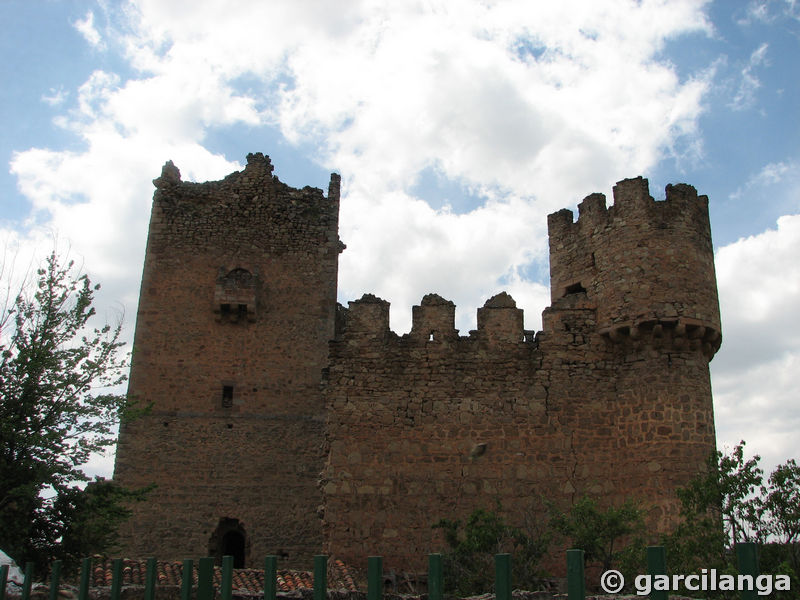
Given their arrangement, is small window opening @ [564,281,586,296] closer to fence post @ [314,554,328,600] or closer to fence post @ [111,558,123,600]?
fence post @ [111,558,123,600]

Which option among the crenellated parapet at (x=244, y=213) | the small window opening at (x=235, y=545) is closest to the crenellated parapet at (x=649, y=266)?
the crenellated parapet at (x=244, y=213)

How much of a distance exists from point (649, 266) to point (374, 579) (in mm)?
9267

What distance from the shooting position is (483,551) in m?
10.1

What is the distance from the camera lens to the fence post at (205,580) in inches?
157

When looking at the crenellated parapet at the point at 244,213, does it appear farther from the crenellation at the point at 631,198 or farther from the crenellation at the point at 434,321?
the crenellation at the point at 631,198

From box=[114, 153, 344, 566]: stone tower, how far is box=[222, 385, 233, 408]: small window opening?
23 mm

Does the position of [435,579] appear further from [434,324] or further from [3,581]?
[434,324]

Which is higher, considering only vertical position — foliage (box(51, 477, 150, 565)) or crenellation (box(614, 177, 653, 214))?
crenellation (box(614, 177, 653, 214))

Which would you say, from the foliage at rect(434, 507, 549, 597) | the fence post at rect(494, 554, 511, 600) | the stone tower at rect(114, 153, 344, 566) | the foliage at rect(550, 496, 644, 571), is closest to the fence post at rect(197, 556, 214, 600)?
the fence post at rect(494, 554, 511, 600)

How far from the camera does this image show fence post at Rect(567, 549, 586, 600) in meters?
2.89

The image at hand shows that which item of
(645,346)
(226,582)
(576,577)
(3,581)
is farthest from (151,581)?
(645,346)

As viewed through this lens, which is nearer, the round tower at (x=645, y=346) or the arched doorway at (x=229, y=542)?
the round tower at (x=645, y=346)

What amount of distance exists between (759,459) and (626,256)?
387 centimetres

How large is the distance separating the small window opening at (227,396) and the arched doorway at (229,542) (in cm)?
246
